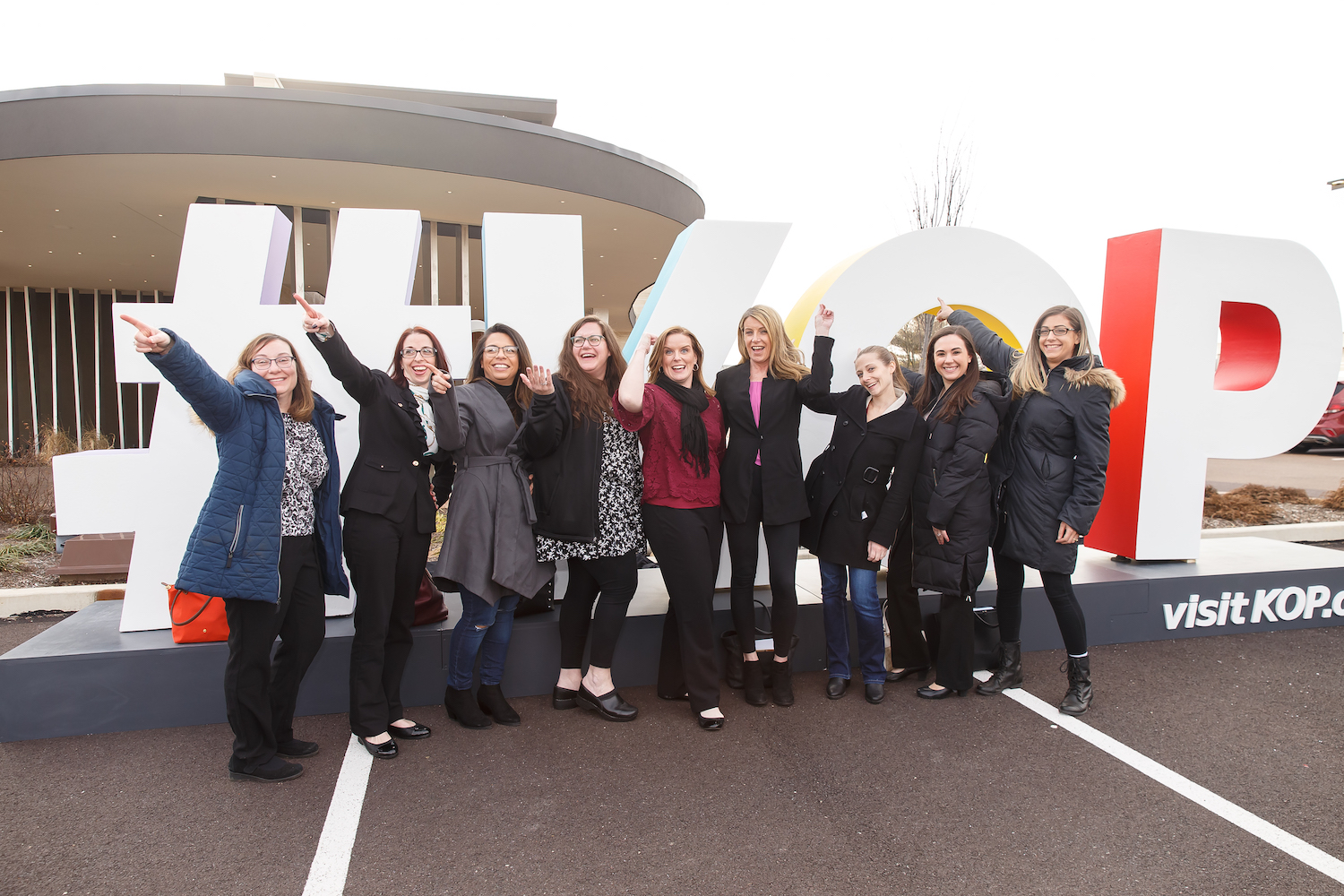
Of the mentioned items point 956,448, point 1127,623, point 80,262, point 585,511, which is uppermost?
point 80,262

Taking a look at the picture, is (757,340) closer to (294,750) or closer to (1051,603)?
(1051,603)

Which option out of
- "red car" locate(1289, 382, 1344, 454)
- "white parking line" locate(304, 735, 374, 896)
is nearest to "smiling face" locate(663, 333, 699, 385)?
"white parking line" locate(304, 735, 374, 896)

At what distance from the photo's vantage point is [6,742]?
3143 mm

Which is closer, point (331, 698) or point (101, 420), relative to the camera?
point (331, 698)

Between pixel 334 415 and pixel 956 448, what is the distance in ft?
9.59

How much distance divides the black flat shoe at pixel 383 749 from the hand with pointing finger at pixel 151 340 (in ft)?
5.77

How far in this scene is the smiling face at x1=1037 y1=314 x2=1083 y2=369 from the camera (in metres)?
3.47

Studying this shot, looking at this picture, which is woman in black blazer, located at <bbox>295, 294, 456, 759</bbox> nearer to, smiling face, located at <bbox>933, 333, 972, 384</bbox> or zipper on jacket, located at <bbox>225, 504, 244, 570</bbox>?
zipper on jacket, located at <bbox>225, 504, 244, 570</bbox>

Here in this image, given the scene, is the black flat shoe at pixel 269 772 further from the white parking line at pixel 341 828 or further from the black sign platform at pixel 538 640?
the black sign platform at pixel 538 640

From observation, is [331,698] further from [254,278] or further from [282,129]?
[282,129]

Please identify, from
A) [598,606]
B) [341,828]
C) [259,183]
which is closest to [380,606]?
[341,828]

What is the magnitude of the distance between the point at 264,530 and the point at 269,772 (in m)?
1.00

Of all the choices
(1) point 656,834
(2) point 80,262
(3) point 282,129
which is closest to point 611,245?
(3) point 282,129

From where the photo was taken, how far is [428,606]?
357cm
